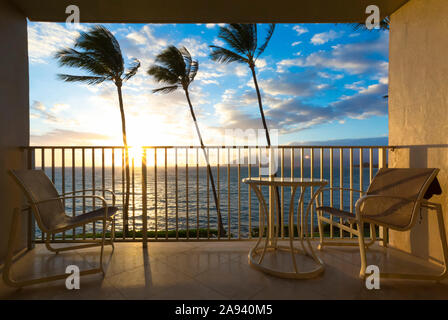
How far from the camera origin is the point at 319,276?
1752 mm

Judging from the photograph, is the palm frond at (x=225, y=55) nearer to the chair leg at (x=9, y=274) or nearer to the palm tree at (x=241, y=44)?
the palm tree at (x=241, y=44)

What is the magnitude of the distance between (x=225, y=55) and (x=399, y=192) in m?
7.28

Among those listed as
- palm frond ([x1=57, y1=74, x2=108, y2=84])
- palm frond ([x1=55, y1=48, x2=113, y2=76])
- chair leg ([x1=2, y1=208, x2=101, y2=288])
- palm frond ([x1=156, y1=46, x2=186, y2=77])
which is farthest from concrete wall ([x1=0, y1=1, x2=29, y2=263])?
palm frond ([x1=156, y1=46, x2=186, y2=77])

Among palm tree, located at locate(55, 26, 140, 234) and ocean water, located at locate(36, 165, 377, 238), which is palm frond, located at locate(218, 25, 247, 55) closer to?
palm tree, located at locate(55, 26, 140, 234)

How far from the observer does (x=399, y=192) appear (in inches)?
78.3

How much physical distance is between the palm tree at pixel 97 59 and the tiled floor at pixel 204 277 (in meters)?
7.45

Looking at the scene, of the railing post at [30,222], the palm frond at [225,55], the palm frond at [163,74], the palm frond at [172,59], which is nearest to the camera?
the railing post at [30,222]

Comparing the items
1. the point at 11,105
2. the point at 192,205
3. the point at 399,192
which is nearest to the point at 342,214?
the point at 399,192

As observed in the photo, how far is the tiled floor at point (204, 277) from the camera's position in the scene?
152cm

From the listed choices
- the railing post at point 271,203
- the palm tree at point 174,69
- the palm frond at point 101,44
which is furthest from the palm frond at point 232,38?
the railing post at point 271,203

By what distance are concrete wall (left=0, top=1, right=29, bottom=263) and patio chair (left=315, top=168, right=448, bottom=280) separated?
3.31 metres

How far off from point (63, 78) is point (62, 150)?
7.48 metres

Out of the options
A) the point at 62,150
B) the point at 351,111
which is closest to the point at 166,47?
the point at 62,150

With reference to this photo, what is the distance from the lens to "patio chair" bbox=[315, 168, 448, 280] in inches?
66.6
